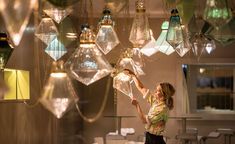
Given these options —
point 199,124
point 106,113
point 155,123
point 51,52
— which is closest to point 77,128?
point 106,113

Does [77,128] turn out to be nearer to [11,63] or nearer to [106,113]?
[106,113]

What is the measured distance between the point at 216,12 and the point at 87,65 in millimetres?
366

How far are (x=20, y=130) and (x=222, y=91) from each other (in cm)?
382

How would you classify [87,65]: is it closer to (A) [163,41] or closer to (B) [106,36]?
(B) [106,36]

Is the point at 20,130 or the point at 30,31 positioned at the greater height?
the point at 30,31

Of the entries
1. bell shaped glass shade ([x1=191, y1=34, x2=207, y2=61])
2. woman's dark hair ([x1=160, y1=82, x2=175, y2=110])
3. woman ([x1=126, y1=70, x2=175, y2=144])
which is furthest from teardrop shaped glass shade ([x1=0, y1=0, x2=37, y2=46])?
woman's dark hair ([x1=160, y1=82, x2=175, y2=110])

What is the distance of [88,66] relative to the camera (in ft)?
3.55

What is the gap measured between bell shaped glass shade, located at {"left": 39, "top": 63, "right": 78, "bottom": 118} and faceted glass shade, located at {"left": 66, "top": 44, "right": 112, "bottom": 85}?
8.9 inches

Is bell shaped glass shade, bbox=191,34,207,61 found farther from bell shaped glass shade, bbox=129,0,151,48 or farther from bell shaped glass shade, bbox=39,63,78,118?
bell shaped glass shade, bbox=39,63,78,118

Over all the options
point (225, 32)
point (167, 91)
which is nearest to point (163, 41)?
point (225, 32)

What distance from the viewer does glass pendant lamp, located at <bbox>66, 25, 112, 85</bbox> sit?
3.55 ft

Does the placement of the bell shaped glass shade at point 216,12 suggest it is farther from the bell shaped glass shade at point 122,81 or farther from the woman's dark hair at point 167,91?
the woman's dark hair at point 167,91

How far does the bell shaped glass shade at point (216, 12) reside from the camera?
2.97 ft

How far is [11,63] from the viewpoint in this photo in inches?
117
